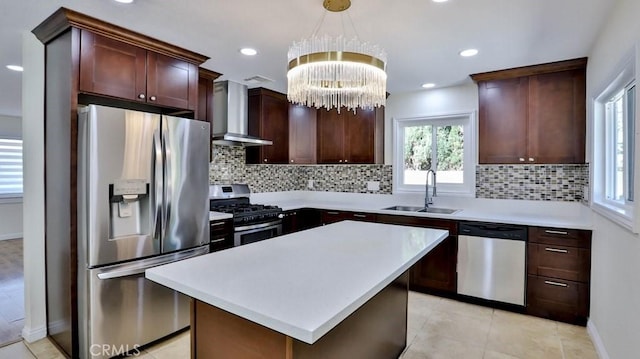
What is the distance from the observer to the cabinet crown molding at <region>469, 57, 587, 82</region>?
308 centimetres

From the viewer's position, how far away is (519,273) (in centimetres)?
310

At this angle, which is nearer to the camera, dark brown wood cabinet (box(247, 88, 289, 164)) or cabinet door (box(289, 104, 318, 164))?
dark brown wood cabinet (box(247, 88, 289, 164))

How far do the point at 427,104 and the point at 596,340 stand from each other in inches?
111

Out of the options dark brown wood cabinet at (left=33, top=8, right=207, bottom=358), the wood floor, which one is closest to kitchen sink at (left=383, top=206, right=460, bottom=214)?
dark brown wood cabinet at (left=33, top=8, right=207, bottom=358)

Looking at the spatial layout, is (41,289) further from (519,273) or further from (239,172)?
(519,273)

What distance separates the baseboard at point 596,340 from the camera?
229cm

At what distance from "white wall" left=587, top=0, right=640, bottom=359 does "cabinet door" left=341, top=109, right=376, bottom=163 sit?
2209mm

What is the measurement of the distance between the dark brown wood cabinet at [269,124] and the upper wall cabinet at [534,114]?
2.33 metres

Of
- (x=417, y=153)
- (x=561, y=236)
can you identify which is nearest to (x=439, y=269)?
(x=561, y=236)

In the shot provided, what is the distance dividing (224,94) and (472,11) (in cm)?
267

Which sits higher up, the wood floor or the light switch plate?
the light switch plate

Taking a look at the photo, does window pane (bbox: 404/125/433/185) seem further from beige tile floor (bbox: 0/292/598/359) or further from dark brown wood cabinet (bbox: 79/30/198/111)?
dark brown wood cabinet (bbox: 79/30/198/111)

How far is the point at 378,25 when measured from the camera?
7.80ft

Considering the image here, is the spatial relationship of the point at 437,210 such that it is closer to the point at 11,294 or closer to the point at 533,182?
the point at 533,182
